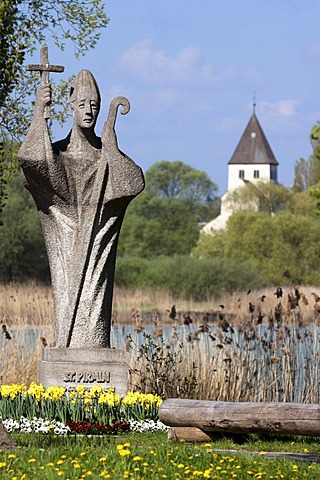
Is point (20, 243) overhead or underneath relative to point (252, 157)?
underneath

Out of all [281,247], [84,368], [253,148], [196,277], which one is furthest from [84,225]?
[253,148]

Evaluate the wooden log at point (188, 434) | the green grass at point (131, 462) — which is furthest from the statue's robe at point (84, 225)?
the green grass at point (131, 462)

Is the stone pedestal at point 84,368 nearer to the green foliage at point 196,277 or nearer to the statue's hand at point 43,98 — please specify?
the statue's hand at point 43,98

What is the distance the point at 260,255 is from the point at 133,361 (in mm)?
39592

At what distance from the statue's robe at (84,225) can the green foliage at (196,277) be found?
103 feet

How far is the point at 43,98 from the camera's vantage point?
1180cm

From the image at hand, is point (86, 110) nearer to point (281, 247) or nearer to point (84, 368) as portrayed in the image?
point (84, 368)

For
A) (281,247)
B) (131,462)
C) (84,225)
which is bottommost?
(131,462)

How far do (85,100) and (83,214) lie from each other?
1.17 m

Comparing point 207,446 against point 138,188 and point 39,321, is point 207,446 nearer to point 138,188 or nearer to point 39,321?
point 138,188

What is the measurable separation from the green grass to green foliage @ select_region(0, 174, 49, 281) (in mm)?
35076

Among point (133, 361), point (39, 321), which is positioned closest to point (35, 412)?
point (133, 361)

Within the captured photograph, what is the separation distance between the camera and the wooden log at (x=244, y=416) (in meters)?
9.95

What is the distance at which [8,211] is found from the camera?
4497 centimetres
